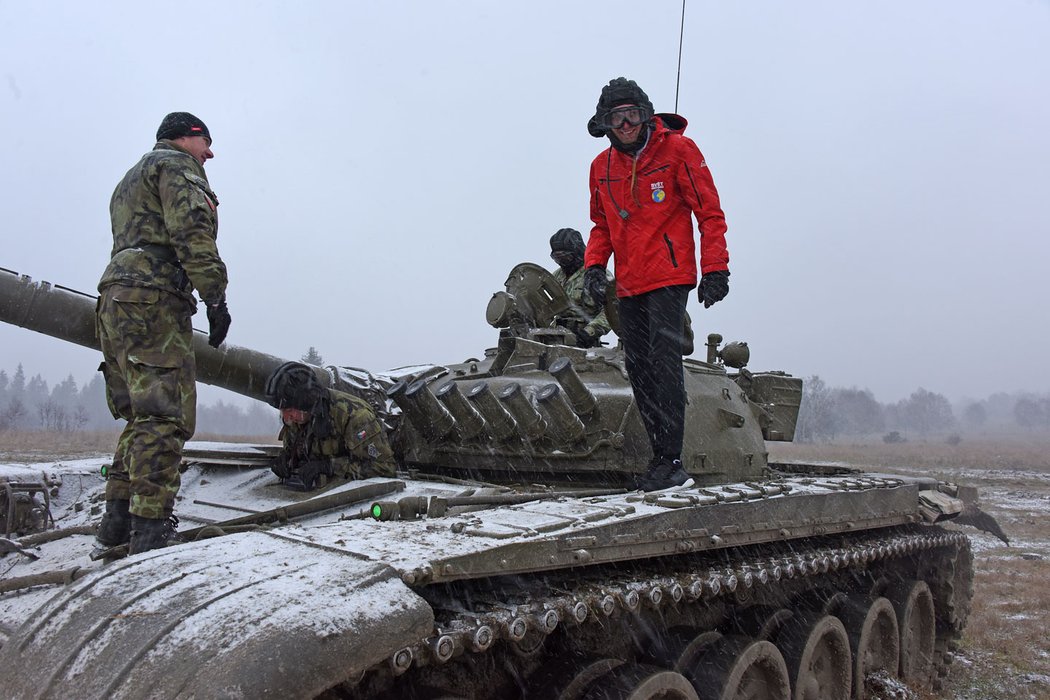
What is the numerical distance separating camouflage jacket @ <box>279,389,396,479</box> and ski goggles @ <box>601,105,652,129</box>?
2.17 meters

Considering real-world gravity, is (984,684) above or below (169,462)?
below

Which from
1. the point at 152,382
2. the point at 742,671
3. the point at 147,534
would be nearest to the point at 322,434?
the point at 152,382

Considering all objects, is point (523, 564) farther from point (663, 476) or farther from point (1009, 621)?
point (1009, 621)

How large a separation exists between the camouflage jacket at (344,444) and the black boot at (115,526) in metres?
1.19

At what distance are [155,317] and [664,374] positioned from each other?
8.48 feet

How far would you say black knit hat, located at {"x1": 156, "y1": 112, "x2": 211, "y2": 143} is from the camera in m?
4.05

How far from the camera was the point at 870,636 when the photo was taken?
593 centimetres

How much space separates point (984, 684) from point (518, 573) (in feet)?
18.7

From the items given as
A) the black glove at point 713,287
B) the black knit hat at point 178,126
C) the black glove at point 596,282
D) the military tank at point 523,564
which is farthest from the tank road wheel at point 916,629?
the black knit hat at point 178,126

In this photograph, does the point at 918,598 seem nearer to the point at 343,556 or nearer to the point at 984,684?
the point at 984,684

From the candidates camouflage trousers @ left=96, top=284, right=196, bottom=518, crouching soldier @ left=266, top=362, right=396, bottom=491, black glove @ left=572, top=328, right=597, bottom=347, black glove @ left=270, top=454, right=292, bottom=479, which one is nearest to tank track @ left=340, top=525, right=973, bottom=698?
camouflage trousers @ left=96, top=284, right=196, bottom=518

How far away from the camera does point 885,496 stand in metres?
5.67

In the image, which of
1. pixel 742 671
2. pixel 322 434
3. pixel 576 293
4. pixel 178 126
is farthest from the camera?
pixel 576 293

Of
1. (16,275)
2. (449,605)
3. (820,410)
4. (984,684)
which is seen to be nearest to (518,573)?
(449,605)
